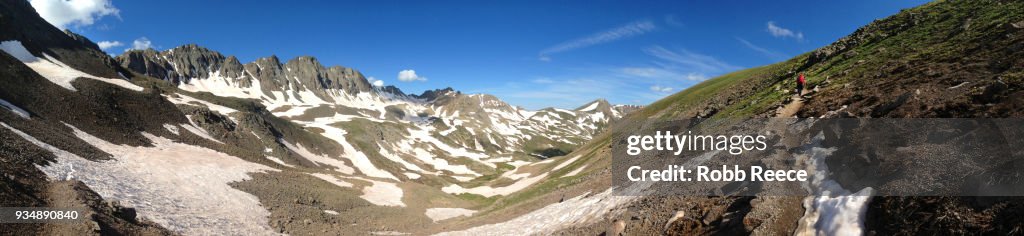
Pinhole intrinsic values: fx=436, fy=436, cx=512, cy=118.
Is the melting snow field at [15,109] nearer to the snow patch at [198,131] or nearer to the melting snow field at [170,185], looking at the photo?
the melting snow field at [170,185]

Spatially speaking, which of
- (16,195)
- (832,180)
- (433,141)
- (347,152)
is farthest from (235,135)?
(433,141)

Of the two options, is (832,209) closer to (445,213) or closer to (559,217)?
(559,217)

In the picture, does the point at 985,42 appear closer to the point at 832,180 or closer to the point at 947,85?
the point at 947,85

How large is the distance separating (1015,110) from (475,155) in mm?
168055

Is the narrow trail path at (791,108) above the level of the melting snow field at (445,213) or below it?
above

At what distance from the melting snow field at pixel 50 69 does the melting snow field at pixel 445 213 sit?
1836 inches

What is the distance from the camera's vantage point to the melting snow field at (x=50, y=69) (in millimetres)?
56500

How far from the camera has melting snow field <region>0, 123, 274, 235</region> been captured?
30.3 meters

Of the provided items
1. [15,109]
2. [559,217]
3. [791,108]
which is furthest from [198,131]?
[791,108]

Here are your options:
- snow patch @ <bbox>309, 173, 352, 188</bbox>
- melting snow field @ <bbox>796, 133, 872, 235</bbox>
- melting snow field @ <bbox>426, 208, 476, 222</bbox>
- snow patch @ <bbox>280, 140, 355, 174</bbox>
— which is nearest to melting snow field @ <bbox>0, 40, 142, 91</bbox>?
snow patch @ <bbox>280, 140, 355, 174</bbox>

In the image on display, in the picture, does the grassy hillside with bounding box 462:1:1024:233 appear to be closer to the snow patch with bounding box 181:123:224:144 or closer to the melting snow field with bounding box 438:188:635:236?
the melting snow field with bounding box 438:188:635:236

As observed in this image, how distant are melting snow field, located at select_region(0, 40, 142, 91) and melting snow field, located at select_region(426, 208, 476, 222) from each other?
4663 centimetres

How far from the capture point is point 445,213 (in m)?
55.1

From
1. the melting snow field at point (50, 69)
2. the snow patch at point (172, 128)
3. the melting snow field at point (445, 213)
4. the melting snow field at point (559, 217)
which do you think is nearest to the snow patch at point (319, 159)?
the melting snow field at point (50, 69)
